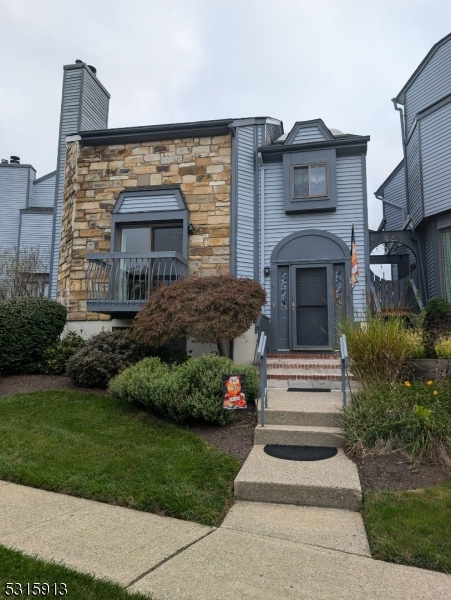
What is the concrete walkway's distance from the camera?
7.93 ft

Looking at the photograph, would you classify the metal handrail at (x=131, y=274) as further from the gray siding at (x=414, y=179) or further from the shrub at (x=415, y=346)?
the gray siding at (x=414, y=179)

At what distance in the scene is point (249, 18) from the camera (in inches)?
381

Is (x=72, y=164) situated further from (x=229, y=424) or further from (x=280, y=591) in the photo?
(x=280, y=591)

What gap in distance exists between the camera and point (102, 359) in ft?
24.2

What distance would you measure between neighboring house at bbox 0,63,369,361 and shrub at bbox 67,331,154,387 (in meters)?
1.72

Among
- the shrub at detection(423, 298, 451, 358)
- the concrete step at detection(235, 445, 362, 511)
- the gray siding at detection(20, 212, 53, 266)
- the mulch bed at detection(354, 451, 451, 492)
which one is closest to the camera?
the concrete step at detection(235, 445, 362, 511)

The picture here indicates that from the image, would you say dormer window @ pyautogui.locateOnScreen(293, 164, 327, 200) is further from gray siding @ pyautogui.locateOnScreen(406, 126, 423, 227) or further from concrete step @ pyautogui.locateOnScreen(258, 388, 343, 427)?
concrete step @ pyautogui.locateOnScreen(258, 388, 343, 427)

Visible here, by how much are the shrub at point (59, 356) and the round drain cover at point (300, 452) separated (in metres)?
4.96

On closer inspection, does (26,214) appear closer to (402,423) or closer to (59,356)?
(59,356)

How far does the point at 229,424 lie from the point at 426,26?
12.6m

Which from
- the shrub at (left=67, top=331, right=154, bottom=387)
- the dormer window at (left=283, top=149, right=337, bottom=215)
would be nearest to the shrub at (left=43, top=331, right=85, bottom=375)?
the shrub at (left=67, top=331, right=154, bottom=387)

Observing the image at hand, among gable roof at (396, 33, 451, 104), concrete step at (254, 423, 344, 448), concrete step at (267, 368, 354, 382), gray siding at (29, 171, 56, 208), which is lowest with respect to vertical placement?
concrete step at (254, 423, 344, 448)

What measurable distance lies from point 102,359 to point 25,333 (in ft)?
6.52

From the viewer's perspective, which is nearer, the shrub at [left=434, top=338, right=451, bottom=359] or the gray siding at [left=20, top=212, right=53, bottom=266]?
the shrub at [left=434, top=338, right=451, bottom=359]
